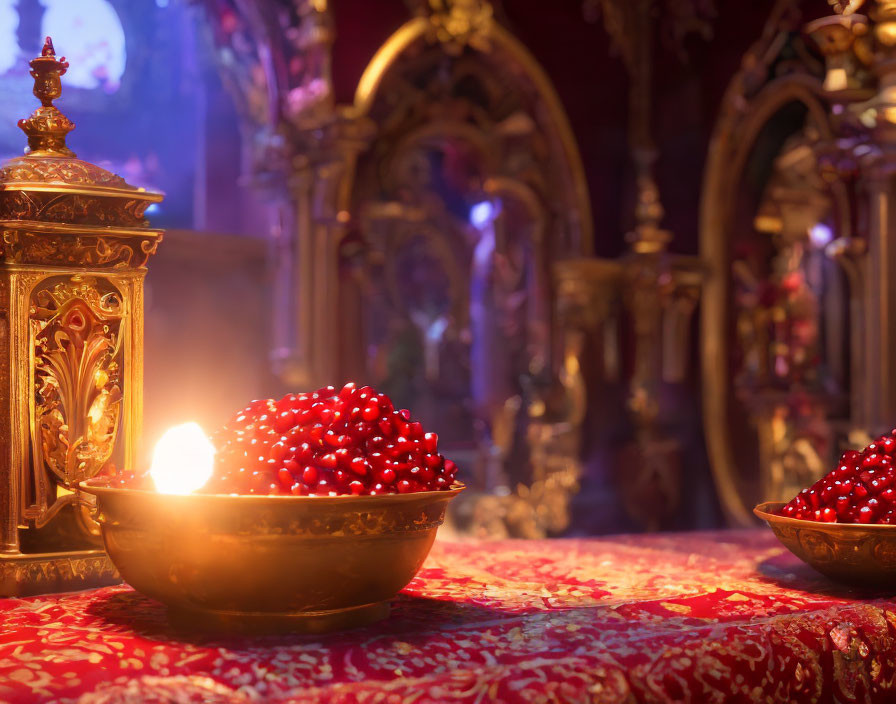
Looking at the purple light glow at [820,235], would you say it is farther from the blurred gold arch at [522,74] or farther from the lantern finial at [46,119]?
the lantern finial at [46,119]

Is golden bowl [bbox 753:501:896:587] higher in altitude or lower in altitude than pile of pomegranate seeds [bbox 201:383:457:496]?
lower

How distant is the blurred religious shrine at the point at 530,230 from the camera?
4238 mm

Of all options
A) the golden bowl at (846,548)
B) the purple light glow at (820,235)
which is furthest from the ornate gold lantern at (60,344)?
the purple light glow at (820,235)

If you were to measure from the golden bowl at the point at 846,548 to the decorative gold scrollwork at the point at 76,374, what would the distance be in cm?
94

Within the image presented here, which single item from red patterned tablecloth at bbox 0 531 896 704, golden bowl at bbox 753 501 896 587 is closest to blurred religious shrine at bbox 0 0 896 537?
golden bowl at bbox 753 501 896 587

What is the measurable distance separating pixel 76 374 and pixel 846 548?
1064 millimetres

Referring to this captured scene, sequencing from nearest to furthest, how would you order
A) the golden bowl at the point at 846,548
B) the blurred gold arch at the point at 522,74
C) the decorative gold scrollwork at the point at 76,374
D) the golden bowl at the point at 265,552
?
the golden bowl at the point at 265,552, the golden bowl at the point at 846,548, the decorative gold scrollwork at the point at 76,374, the blurred gold arch at the point at 522,74

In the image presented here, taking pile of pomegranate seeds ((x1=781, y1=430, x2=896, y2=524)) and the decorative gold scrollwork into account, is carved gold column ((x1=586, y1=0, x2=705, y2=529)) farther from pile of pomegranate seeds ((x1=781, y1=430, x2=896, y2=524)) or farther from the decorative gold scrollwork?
the decorative gold scrollwork

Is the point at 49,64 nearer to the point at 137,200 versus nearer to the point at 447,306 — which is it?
the point at 137,200

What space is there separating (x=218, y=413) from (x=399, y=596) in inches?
120

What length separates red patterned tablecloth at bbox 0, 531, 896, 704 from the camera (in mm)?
1092

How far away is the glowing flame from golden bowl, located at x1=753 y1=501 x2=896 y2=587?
2.48ft

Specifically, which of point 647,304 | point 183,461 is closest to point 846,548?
point 183,461

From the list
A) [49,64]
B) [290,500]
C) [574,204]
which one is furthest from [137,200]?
[574,204]
